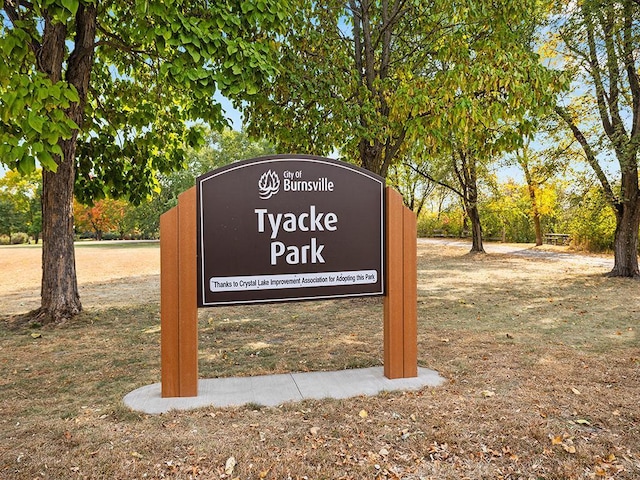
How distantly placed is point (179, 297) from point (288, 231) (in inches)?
43.5

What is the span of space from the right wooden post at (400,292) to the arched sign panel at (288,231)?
0.30ft

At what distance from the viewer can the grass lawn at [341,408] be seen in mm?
2832

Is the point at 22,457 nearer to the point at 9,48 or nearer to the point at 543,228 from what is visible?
the point at 9,48

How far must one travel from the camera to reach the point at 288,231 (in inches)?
165

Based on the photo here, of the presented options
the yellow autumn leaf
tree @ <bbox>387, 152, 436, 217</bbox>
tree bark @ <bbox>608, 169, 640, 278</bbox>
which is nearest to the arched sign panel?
the yellow autumn leaf

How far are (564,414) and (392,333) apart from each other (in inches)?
61.1

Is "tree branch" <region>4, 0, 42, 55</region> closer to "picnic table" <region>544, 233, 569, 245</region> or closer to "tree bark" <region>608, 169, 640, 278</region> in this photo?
"tree bark" <region>608, 169, 640, 278</region>

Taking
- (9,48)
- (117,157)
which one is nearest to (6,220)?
(117,157)

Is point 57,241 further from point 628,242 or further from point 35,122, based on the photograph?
point 628,242

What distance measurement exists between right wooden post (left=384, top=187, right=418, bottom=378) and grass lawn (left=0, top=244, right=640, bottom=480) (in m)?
0.43

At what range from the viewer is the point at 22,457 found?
290cm

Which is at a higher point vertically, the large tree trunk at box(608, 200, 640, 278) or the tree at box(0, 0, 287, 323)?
the tree at box(0, 0, 287, 323)

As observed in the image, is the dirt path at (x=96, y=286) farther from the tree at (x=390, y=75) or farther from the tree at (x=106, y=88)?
the tree at (x=390, y=75)

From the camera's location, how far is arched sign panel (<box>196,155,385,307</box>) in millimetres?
3980
